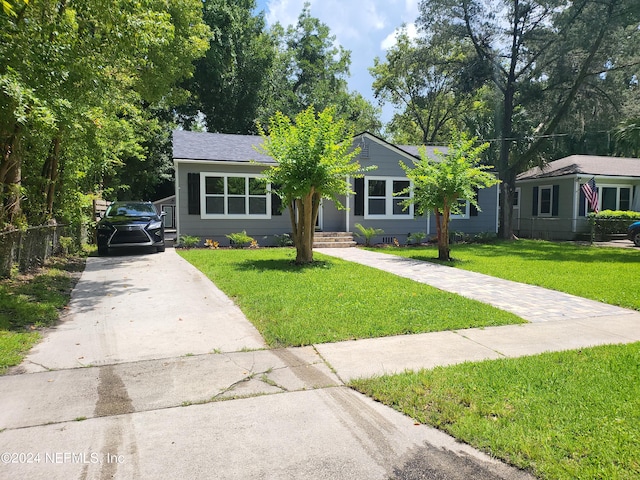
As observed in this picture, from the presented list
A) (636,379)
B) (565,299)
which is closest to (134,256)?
(565,299)

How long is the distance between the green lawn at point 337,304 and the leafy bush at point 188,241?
502cm

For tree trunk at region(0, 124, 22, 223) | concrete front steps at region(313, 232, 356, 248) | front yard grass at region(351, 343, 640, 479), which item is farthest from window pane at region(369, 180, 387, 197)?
front yard grass at region(351, 343, 640, 479)

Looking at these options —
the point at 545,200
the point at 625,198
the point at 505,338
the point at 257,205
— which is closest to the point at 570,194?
the point at 545,200

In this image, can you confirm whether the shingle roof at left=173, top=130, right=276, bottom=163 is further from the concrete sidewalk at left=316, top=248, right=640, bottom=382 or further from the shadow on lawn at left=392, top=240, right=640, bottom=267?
the concrete sidewalk at left=316, top=248, right=640, bottom=382

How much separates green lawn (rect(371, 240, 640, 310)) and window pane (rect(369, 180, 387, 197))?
2977 mm

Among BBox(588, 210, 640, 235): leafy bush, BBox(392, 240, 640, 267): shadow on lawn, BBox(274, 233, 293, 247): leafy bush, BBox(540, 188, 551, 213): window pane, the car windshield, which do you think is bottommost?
BBox(392, 240, 640, 267): shadow on lawn

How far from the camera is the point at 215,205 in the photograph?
15570mm

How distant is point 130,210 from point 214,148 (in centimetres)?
437

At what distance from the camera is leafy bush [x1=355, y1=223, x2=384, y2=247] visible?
52.4ft

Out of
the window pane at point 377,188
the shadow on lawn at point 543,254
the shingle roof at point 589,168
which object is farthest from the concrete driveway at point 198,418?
the shingle roof at point 589,168

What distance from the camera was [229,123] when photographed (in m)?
28.1

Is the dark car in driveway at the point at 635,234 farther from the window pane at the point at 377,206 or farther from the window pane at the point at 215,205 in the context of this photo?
the window pane at the point at 215,205

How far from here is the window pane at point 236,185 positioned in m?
15.7

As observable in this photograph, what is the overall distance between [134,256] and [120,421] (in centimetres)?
1015
